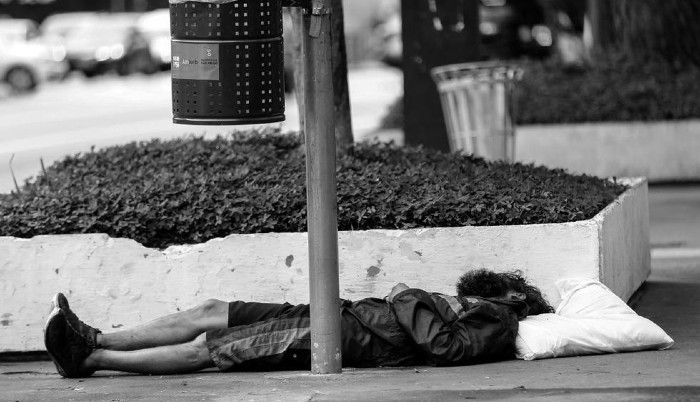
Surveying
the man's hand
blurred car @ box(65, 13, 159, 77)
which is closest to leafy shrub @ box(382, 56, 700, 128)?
the man's hand

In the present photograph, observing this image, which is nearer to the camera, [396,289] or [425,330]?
[425,330]

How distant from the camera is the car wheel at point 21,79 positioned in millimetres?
29203

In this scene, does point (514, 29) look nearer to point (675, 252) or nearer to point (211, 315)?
point (675, 252)

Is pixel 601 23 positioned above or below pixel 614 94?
above

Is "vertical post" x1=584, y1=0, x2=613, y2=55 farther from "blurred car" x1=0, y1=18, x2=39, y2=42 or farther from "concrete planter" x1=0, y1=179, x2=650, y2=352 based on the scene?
"blurred car" x1=0, y1=18, x2=39, y2=42

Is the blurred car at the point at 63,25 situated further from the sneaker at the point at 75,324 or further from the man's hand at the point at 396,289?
the man's hand at the point at 396,289

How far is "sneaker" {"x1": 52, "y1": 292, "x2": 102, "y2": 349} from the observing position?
5.71m

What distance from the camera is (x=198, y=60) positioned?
5.34m

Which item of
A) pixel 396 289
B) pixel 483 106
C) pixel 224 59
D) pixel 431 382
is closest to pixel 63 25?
pixel 483 106

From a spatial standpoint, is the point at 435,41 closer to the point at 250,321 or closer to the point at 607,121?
the point at 607,121

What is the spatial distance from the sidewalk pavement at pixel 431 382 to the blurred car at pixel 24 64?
23901mm

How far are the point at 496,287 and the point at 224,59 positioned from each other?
1726 millimetres

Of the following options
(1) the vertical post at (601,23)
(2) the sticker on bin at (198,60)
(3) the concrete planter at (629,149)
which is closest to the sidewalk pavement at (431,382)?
(2) the sticker on bin at (198,60)

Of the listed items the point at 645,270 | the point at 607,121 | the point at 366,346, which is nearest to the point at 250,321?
the point at 366,346
